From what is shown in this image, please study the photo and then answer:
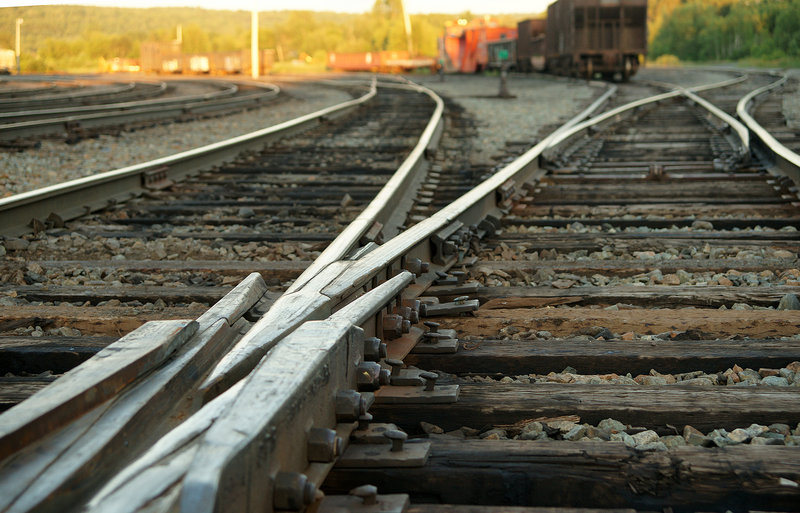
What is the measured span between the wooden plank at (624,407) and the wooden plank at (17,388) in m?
0.81

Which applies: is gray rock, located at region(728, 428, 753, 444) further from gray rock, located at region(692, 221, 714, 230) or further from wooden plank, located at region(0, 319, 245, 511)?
gray rock, located at region(692, 221, 714, 230)

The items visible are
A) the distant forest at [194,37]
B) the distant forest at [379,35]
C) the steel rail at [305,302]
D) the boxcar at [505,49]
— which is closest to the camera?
the steel rail at [305,302]

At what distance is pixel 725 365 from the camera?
2.16 metres

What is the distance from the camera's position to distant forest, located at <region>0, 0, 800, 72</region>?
5156 centimetres

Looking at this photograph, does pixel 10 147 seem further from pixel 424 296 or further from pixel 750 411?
pixel 750 411

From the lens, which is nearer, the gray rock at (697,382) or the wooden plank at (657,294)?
the gray rock at (697,382)

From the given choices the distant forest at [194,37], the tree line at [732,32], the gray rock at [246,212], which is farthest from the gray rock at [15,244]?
the distant forest at [194,37]

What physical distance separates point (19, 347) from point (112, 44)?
364 ft

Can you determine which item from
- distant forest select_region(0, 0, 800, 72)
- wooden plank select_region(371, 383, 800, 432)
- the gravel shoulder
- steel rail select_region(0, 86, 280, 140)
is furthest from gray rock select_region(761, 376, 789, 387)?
distant forest select_region(0, 0, 800, 72)

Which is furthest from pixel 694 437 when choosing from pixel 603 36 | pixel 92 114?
pixel 603 36

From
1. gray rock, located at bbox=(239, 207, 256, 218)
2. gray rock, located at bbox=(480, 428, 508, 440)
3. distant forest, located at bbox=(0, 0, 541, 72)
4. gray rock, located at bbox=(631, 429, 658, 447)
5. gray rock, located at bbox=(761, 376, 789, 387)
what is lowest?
gray rock, located at bbox=(480, 428, 508, 440)

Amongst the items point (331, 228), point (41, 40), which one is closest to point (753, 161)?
point (331, 228)

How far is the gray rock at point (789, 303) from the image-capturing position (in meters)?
2.68

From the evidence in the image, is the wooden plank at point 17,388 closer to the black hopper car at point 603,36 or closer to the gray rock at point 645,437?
the gray rock at point 645,437
